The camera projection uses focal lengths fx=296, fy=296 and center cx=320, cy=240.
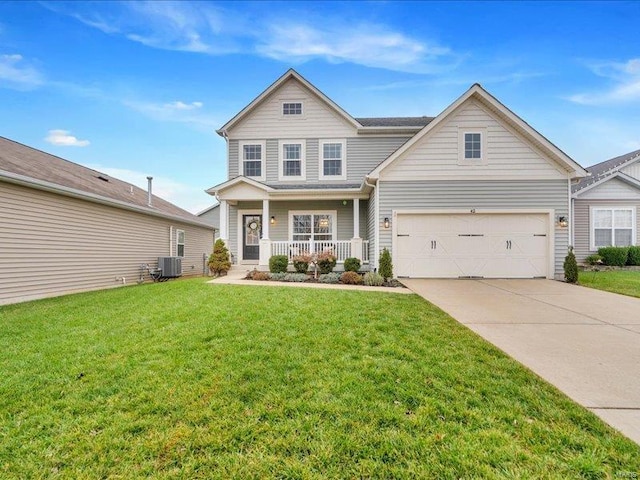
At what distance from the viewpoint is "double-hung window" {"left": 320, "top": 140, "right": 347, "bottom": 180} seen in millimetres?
13055

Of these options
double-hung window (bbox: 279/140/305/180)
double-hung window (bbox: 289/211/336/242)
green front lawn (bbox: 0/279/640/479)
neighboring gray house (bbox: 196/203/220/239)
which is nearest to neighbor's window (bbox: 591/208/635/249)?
double-hung window (bbox: 289/211/336/242)

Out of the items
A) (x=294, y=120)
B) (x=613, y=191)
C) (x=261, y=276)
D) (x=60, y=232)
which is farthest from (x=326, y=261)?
(x=613, y=191)

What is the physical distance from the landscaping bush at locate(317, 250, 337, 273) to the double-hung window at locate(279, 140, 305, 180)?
420cm

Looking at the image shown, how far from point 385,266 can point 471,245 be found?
3.22m

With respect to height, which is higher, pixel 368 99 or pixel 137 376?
pixel 368 99

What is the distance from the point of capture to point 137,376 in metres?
2.97

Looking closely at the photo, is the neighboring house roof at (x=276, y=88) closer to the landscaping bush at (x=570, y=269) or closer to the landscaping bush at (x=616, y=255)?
the landscaping bush at (x=570, y=269)

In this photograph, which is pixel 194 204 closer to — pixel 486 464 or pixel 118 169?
pixel 118 169

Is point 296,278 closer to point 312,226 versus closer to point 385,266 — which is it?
point 385,266

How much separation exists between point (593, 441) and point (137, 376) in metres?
3.79

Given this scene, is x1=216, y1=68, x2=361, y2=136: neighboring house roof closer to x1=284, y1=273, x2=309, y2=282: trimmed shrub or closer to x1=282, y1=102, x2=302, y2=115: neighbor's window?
x1=282, y1=102, x2=302, y2=115: neighbor's window

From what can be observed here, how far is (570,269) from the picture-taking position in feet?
30.1

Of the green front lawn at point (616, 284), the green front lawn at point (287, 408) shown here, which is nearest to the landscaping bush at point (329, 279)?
the green front lawn at point (287, 408)

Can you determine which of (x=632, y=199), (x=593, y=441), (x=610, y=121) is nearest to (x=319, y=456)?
(x=593, y=441)
